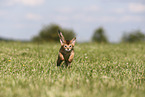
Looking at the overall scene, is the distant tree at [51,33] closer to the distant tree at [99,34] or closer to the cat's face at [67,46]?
the distant tree at [99,34]

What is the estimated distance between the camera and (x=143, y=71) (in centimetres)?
756

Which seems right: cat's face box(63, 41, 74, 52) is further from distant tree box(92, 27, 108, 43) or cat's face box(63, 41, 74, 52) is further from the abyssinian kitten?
distant tree box(92, 27, 108, 43)

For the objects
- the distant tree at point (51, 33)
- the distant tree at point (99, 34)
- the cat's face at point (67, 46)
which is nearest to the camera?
the cat's face at point (67, 46)

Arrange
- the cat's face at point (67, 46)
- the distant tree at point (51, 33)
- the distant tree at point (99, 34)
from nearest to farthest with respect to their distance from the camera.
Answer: the cat's face at point (67, 46), the distant tree at point (51, 33), the distant tree at point (99, 34)

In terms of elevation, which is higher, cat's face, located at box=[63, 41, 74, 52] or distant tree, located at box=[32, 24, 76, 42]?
distant tree, located at box=[32, 24, 76, 42]

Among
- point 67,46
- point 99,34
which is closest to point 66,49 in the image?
point 67,46

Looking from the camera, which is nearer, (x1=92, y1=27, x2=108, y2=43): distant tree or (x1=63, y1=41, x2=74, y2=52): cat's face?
(x1=63, y1=41, x2=74, y2=52): cat's face

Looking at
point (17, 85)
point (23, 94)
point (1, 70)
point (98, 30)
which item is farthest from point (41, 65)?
point (98, 30)

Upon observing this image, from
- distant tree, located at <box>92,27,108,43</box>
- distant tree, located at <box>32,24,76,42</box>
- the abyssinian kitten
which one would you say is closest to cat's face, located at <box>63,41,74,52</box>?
the abyssinian kitten

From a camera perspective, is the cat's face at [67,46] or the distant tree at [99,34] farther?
the distant tree at [99,34]

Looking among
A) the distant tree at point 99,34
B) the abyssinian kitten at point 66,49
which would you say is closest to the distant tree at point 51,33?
the distant tree at point 99,34

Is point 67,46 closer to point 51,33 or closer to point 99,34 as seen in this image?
point 51,33

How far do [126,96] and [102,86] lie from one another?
30.6 inches

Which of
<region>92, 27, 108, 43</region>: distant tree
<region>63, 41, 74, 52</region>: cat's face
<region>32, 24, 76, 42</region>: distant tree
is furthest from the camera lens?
<region>92, 27, 108, 43</region>: distant tree
